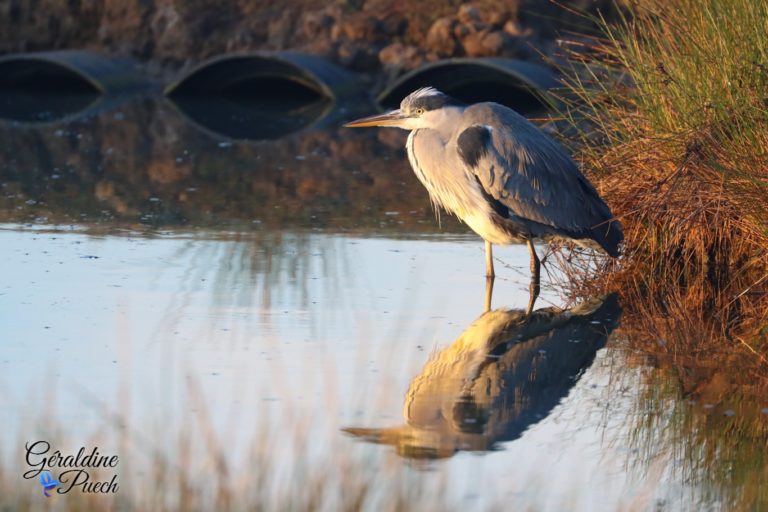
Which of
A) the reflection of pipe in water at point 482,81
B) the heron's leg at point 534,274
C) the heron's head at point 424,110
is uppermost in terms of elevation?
the reflection of pipe in water at point 482,81

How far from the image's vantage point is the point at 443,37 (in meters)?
17.5

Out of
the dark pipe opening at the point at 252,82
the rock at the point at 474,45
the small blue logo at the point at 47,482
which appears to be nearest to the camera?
the small blue logo at the point at 47,482

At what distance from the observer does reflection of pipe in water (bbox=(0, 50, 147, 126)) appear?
15586mm

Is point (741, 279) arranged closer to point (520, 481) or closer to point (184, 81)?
point (520, 481)

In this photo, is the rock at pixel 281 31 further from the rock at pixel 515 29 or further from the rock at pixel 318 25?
the rock at pixel 515 29

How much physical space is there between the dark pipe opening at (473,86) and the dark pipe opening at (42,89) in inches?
144

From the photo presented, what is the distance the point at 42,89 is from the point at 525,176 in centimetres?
1252

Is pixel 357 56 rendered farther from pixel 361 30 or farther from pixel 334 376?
pixel 334 376

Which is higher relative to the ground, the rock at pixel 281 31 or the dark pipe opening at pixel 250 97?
the rock at pixel 281 31

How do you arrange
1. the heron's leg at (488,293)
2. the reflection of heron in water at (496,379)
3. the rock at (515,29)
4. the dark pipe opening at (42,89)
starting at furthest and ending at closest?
the rock at (515,29), the dark pipe opening at (42,89), the heron's leg at (488,293), the reflection of heron in water at (496,379)

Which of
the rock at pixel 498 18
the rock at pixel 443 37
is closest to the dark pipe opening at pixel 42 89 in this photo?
the rock at pixel 443 37

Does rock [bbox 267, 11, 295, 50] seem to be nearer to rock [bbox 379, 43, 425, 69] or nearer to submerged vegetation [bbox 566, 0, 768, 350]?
rock [bbox 379, 43, 425, 69]

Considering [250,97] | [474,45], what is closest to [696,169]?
[474,45]

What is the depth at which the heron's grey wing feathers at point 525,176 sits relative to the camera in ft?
22.0
